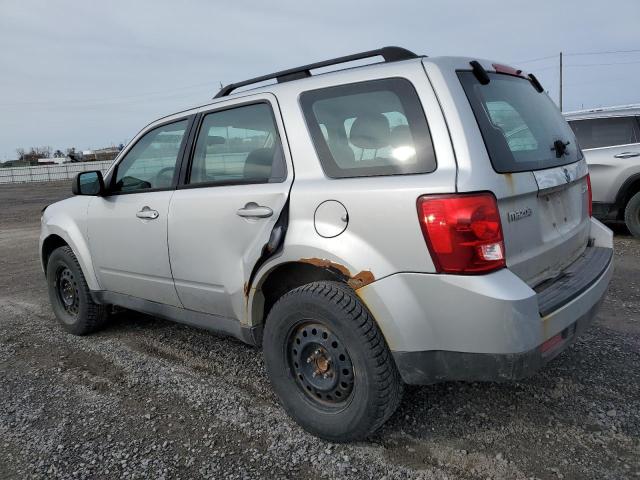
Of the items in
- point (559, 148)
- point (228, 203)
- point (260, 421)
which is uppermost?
point (559, 148)

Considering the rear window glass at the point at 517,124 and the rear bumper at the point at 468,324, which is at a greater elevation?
the rear window glass at the point at 517,124

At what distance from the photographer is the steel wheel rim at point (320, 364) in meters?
2.52

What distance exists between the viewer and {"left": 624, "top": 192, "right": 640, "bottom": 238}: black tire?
6.95 metres

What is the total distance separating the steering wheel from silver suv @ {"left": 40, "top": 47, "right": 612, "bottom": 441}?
0.06ft

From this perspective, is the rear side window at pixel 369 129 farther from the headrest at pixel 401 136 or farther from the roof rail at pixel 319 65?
the roof rail at pixel 319 65

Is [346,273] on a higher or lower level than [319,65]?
lower

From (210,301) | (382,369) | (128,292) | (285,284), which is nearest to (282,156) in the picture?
(285,284)

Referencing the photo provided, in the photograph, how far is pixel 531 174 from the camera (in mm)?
2422

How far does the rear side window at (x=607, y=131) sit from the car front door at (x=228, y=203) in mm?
6009

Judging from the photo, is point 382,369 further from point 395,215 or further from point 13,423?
point 13,423

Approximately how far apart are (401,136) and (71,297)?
3.51m

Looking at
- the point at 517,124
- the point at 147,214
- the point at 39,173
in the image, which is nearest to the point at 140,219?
the point at 147,214

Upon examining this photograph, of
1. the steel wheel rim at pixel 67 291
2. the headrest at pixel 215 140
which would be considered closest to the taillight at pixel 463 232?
the headrest at pixel 215 140

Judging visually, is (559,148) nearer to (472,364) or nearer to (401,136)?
(401,136)
